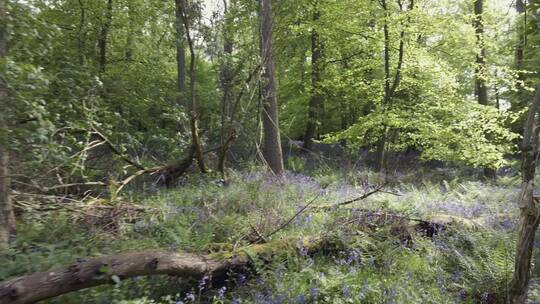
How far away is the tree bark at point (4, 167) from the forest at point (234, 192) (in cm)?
2

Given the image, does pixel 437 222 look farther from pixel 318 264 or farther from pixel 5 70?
pixel 5 70

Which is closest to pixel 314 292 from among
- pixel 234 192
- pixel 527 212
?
pixel 527 212

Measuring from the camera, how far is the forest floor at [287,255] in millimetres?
3805

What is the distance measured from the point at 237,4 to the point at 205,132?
382 centimetres

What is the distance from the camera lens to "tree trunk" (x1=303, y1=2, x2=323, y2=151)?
16.7 metres

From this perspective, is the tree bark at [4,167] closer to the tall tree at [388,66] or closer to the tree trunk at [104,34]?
the tree trunk at [104,34]

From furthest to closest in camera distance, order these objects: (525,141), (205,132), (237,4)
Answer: (237,4) < (205,132) < (525,141)

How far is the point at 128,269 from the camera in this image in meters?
3.48

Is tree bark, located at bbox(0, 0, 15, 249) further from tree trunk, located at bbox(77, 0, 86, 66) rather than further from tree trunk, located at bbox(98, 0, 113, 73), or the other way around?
tree trunk, located at bbox(98, 0, 113, 73)

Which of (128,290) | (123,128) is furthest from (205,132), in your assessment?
(128,290)

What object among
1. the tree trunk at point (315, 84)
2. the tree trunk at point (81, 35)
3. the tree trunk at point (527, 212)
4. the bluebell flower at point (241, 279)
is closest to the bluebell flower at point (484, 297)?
the tree trunk at point (527, 212)

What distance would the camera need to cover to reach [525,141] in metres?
3.67

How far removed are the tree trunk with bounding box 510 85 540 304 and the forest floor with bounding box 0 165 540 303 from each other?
477mm

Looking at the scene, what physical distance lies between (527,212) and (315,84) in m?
13.4
